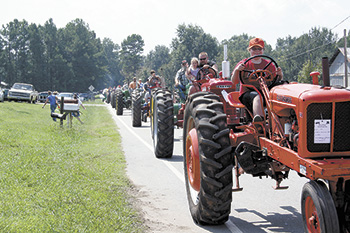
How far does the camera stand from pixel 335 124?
453 cm

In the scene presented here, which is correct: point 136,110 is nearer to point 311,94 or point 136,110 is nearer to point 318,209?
point 311,94

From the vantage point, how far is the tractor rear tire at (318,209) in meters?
4.15

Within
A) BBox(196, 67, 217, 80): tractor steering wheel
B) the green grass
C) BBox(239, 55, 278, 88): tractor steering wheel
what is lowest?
the green grass

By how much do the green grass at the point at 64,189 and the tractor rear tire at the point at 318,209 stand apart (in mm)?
2151

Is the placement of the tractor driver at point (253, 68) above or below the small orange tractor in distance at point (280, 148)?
above

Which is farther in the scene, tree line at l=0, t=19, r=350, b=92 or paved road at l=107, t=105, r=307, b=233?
tree line at l=0, t=19, r=350, b=92

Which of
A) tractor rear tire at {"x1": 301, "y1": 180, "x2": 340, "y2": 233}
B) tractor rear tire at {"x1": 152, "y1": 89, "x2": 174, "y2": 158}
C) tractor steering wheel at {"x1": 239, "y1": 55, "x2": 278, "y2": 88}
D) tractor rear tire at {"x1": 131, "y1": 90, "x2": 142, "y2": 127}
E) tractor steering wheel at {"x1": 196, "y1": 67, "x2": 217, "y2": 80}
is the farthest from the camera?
tractor rear tire at {"x1": 131, "y1": 90, "x2": 142, "y2": 127}

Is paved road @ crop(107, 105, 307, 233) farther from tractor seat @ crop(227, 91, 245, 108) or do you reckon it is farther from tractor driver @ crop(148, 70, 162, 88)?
tractor driver @ crop(148, 70, 162, 88)

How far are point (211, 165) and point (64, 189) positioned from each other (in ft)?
10.6

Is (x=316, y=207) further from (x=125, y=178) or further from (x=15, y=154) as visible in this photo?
(x=15, y=154)

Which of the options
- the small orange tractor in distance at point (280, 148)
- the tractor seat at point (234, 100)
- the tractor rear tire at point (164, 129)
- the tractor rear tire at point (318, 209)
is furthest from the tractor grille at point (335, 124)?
the tractor rear tire at point (164, 129)

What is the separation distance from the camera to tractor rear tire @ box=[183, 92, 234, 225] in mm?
5633

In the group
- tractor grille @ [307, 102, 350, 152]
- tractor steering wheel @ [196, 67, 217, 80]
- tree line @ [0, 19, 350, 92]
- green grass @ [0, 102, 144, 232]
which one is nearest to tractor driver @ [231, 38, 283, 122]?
tractor grille @ [307, 102, 350, 152]

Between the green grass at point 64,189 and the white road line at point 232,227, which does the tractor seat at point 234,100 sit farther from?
the green grass at point 64,189
